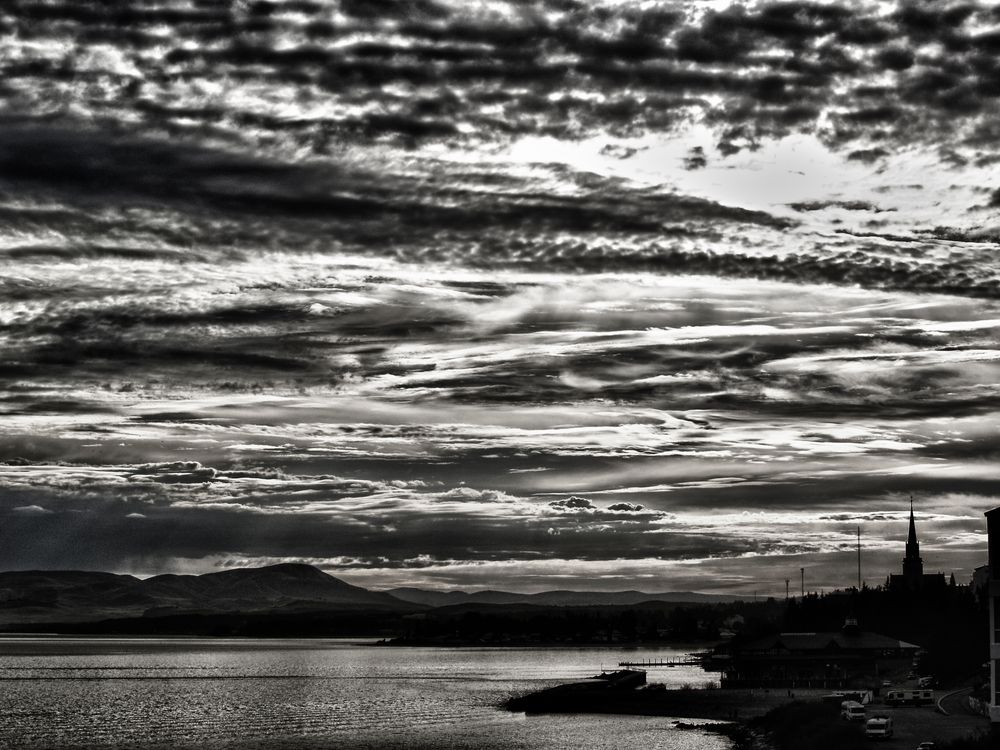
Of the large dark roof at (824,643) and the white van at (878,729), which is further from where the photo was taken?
the large dark roof at (824,643)

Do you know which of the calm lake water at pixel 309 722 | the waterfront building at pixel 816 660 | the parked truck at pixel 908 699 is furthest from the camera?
the waterfront building at pixel 816 660

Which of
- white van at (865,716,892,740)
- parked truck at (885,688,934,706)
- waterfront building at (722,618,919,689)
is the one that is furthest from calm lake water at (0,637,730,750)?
waterfront building at (722,618,919,689)

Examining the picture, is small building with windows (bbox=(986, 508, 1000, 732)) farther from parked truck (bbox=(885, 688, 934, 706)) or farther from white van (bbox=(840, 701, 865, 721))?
parked truck (bbox=(885, 688, 934, 706))

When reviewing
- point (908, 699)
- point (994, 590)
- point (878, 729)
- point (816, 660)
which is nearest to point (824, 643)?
point (816, 660)

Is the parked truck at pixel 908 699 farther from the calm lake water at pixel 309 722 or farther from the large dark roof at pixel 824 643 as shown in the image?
the large dark roof at pixel 824 643

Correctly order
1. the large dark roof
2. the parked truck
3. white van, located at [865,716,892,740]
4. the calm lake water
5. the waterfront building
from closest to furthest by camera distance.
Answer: white van, located at [865,716,892,740] → the calm lake water → the parked truck → the waterfront building → the large dark roof

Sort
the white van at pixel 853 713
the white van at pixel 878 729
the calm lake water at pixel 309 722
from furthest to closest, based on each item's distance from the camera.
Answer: the calm lake water at pixel 309 722 → the white van at pixel 853 713 → the white van at pixel 878 729

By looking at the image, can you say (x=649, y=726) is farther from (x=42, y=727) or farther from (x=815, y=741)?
(x=42, y=727)

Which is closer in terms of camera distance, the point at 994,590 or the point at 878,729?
the point at 994,590

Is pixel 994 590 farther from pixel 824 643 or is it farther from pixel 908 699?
pixel 824 643

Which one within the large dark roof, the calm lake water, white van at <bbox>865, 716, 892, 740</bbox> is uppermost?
the large dark roof

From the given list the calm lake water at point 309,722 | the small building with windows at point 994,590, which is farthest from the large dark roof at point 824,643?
the small building with windows at point 994,590

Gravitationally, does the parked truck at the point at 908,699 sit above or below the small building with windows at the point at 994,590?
below

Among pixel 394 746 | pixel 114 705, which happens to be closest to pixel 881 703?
pixel 394 746
